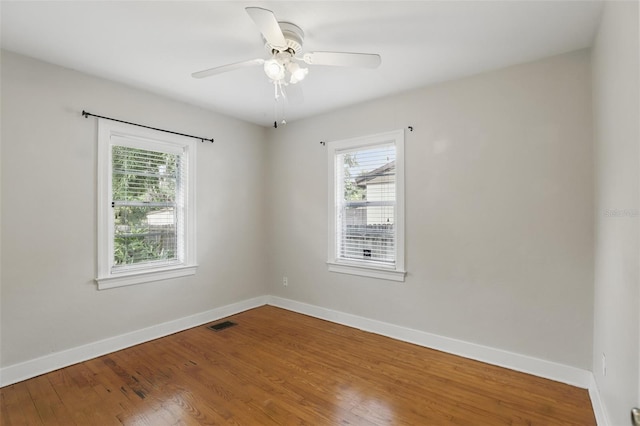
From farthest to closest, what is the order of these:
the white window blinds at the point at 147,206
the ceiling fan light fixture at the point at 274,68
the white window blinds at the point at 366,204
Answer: the white window blinds at the point at 366,204 → the white window blinds at the point at 147,206 → the ceiling fan light fixture at the point at 274,68

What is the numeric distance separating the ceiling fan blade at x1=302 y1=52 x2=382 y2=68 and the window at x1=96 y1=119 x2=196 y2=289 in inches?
86.8

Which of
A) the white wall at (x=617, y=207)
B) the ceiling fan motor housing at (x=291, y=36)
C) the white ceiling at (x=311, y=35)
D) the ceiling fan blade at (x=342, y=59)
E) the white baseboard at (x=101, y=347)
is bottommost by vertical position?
the white baseboard at (x=101, y=347)

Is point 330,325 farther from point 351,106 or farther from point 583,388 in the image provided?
point 351,106

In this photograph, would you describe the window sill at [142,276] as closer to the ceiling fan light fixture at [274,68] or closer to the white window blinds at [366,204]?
the white window blinds at [366,204]

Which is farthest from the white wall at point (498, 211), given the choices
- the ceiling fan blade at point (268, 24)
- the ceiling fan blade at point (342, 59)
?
the ceiling fan blade at point (268, 24)

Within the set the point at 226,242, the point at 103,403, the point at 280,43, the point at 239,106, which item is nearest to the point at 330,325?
the point at 226,242

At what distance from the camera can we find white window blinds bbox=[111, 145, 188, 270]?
3229mm

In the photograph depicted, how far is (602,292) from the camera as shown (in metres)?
2.14

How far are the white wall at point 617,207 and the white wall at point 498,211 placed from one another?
0.18m

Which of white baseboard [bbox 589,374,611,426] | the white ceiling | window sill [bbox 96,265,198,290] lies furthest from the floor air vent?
white baseboard [bbox 589,374,611,426]

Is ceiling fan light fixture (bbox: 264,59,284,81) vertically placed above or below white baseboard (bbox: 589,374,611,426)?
above

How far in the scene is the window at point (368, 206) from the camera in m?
3.45

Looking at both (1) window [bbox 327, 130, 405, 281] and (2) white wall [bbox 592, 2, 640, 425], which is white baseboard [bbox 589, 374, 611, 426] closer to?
(2) white wall [bbox 592, 2, 640, 425]

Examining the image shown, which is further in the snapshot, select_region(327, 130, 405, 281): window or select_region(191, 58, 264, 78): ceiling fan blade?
select_region(327, 130, 405, 281): window
